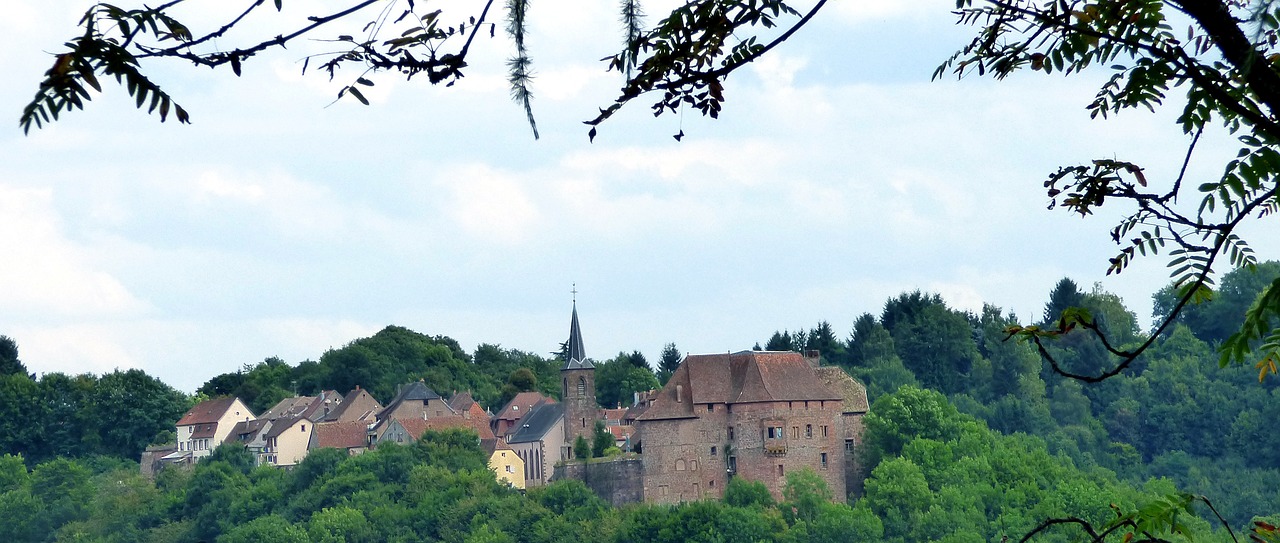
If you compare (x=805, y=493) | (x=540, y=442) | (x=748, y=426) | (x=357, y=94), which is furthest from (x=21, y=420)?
(x=357, y=94)

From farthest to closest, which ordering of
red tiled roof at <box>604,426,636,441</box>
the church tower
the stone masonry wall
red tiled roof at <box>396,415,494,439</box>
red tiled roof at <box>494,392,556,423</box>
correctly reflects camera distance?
red tiled roof at <box>494,392,556,423</box>
red tiled roof at <box>396,415,494,439</box>
red tiled roof at <box>604,426,636,441</box>
the church tower
the stone masonry wall

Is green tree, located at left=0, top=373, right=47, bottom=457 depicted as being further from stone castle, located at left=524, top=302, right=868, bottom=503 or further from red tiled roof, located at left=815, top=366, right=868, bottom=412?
→ red tiled roof, located at left=815, top=366, right=868, bottom=412

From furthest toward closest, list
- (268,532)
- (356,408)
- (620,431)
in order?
(356,408)
(620,431)
(268,532)

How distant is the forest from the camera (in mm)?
64250


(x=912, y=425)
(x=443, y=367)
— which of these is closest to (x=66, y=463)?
(x=443, y=367)

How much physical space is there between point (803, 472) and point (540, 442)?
1534 centimetres

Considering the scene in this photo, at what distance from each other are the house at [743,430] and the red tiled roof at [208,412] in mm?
40620

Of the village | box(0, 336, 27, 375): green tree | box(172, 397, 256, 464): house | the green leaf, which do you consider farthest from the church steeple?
the green leaf

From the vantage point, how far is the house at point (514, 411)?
83.6 m

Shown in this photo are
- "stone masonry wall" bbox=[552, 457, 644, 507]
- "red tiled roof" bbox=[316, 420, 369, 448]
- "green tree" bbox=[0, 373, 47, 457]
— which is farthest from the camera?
"green tree" bbox=[0, 373, 47, 457]

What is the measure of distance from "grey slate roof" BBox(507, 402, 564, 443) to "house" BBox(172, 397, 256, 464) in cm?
2364

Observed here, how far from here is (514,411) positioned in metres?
88.1

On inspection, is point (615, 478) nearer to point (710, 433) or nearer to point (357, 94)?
point (710, 433)

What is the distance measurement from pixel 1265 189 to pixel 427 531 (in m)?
68.9
